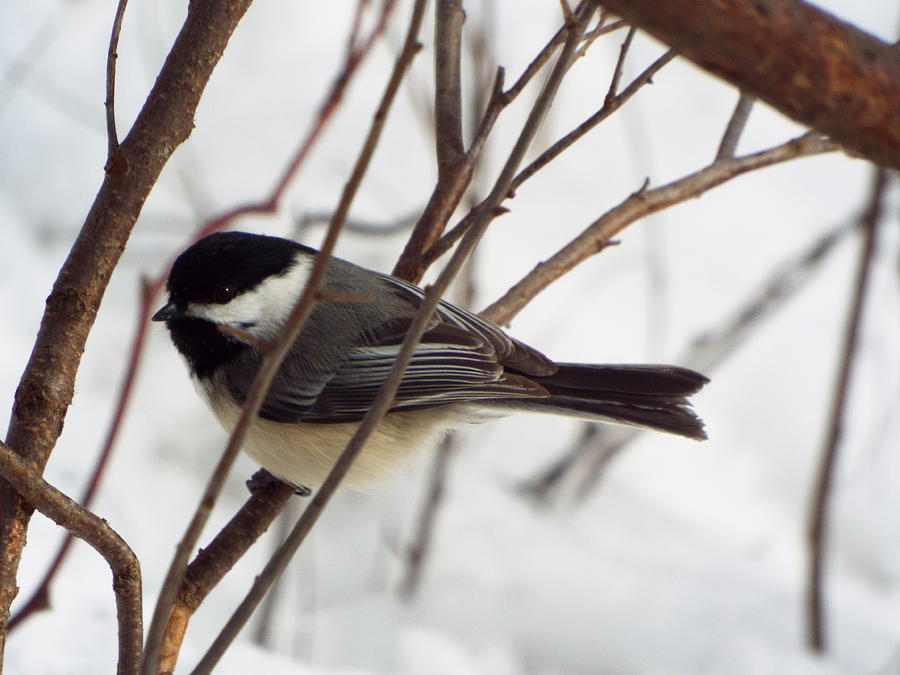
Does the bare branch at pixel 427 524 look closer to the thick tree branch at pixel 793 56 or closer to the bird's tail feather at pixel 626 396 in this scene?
the bird's tail feather at pixel 626 396

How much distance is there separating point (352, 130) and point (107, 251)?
98.4 inches

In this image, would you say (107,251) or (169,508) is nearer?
(107,251)

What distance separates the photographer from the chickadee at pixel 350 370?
1658 mm

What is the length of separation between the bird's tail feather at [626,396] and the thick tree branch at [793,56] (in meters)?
0.96

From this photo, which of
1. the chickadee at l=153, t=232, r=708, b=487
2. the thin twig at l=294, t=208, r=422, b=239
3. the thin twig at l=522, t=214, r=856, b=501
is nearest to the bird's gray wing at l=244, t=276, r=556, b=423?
the chickadee at l=153, t=232, r=708, b=487

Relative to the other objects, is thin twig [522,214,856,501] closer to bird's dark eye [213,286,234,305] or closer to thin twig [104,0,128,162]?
bird's dark eye [213,286,234,305]

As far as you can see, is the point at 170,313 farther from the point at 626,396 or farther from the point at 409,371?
Result: the point at 626,396

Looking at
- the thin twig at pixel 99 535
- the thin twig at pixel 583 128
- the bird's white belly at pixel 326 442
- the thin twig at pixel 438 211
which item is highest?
the thin twig at pixel 438 211

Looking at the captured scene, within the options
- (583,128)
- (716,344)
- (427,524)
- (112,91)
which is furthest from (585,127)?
(716,344)

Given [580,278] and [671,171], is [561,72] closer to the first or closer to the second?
[580,278]

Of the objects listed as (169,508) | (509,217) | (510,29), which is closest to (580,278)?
(509,217)

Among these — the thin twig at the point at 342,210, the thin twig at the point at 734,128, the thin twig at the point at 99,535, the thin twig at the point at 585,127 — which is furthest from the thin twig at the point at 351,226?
the thin twig at the point at 342,210

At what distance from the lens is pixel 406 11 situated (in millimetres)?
3609

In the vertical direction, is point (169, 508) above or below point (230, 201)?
below
